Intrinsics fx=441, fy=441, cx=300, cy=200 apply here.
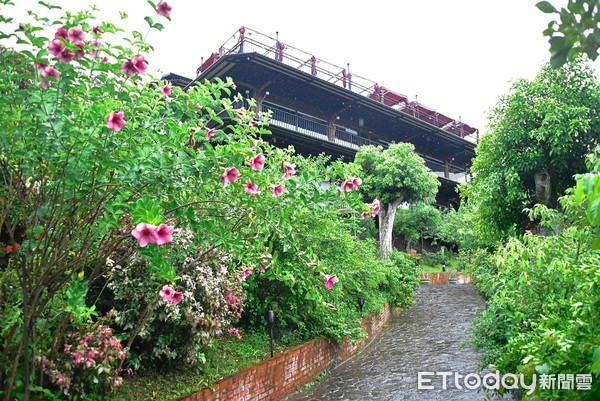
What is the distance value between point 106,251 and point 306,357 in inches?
157

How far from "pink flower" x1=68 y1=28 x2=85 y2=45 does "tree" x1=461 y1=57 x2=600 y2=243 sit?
742cm

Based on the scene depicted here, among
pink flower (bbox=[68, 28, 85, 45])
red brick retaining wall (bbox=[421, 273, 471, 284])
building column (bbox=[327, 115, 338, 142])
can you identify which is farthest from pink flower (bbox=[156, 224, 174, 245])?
red brick retaining wall (bbox=[421, 273, 471, 284])

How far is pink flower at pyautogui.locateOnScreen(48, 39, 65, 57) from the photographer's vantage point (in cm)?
258

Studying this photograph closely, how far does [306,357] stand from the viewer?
6.38 m

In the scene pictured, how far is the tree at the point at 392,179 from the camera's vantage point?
51.4ft

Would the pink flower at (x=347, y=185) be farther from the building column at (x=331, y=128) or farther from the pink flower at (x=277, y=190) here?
the building column at (x=331, y=128)

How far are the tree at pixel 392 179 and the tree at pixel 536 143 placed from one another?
655 centimetres

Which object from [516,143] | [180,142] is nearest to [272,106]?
[516,143]

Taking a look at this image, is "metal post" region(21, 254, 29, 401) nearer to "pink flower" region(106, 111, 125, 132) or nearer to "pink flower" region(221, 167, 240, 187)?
"pink flower" region(106, 111, 125, 132)

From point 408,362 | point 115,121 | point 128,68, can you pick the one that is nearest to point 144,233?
point 115,121

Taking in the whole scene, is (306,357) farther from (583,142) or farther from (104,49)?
(583,142)

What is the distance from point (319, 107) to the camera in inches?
787

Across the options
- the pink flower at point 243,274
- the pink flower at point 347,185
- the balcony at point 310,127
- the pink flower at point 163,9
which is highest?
the balcony at point 310,127

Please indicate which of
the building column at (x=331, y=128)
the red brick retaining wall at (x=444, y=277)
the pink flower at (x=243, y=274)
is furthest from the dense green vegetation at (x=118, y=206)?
the red brick retaining wall at (x=444, y=277)
